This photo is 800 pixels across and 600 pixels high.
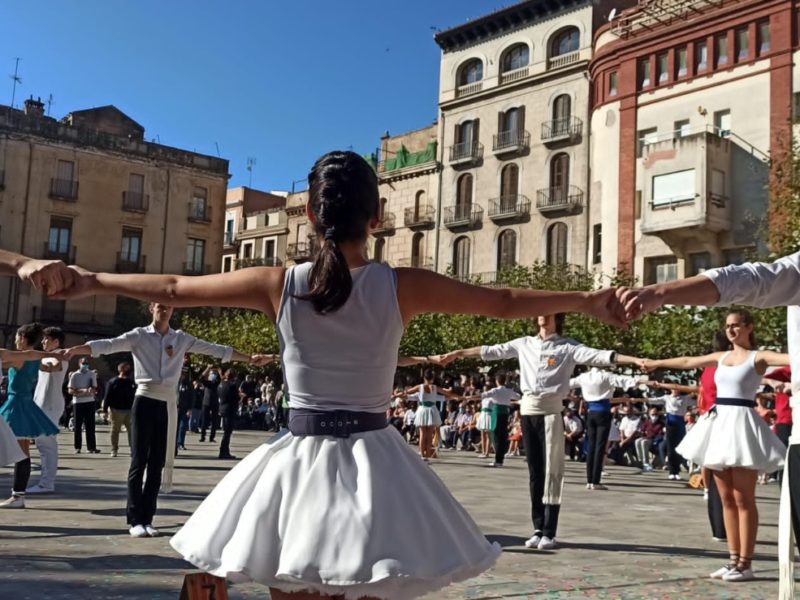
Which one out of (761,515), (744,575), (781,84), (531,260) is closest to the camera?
(744,575)

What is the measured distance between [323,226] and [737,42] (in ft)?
123

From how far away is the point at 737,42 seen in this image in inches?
1433

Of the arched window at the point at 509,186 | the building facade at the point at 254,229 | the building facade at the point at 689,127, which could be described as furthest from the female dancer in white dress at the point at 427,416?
the building facade at the point at 254,229

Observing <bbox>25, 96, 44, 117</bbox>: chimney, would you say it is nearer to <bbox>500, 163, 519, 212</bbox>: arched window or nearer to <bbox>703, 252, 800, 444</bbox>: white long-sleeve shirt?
<bbox>500, 163, 519, 212</bbox>: arched window

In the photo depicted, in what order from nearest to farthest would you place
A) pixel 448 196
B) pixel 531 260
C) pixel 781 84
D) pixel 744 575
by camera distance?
pixel 744 575
pixel 781 84
pixel 531 260
pixel 448 196

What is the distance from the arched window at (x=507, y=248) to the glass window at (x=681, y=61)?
459 inches

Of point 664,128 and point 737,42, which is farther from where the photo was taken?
point 664,128

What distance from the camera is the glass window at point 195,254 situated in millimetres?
57625

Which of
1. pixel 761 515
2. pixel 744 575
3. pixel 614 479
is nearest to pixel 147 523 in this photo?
pixel 744 575

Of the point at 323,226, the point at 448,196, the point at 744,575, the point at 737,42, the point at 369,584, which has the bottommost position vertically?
the point at 744,575

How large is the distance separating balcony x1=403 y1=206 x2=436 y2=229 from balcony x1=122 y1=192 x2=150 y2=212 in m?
16.2

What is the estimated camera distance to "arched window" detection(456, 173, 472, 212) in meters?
48.9

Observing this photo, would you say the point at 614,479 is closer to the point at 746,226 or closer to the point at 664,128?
the point at 746,226

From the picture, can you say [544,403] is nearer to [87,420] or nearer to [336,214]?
[336,214]
